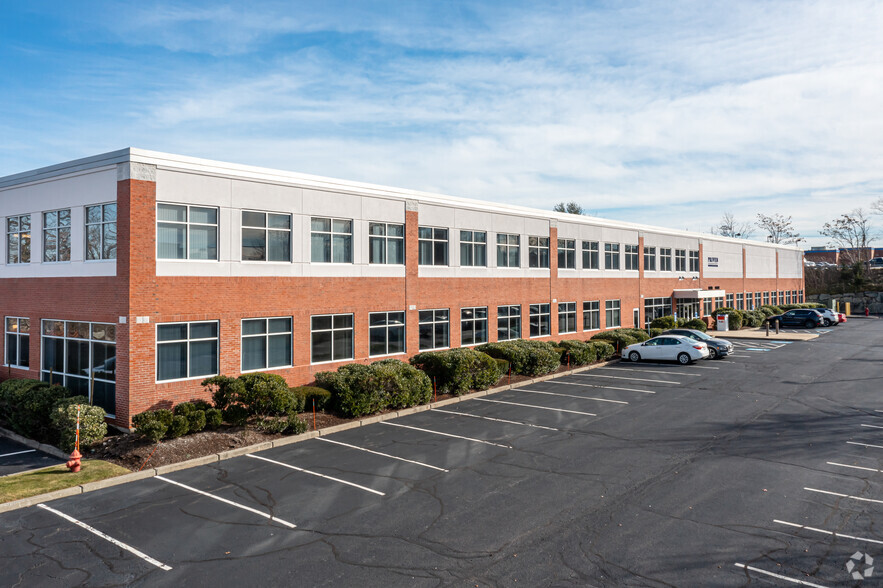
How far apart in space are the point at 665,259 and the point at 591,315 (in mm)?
12857

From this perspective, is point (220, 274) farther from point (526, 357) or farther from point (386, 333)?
point (526, 357)

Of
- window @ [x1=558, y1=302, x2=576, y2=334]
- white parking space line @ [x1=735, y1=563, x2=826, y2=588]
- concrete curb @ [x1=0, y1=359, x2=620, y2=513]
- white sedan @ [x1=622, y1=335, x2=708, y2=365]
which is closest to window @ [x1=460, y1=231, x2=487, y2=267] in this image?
window @ [x1=558, y1=302, x2=576, y2=334]

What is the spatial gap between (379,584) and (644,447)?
957 cm

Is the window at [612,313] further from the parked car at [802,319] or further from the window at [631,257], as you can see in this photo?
the parked car at [802,319]

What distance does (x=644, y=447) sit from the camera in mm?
15664

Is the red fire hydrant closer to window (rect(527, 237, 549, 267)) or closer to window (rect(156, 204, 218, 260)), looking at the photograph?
window (rect(156, 204, 218, 260))

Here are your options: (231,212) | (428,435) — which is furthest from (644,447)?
(231,212)

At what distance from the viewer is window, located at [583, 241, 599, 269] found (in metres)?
37.7

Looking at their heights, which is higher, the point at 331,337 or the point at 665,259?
the point at 665,259

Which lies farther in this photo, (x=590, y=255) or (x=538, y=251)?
(x=590, y=255)

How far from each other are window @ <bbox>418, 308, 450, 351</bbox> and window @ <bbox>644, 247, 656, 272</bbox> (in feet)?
73.8

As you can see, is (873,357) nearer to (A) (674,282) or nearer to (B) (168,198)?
(A) (674,282)

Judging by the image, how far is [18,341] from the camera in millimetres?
22531

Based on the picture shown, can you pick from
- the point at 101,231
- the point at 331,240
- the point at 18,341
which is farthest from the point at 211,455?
the point at 18,341
